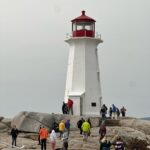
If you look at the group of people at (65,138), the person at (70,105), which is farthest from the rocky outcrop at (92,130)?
the person at (70,105)

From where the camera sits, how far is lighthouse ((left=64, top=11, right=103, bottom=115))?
39031 millimetres

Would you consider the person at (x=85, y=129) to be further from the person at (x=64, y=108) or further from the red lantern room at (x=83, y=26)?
the red lantern room at (x=83, y=26)

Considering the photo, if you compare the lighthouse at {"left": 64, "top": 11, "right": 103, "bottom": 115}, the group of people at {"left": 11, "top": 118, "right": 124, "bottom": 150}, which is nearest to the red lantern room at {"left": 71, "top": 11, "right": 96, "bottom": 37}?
the lighthouse at {"left": 64, "top": 11, "right": 103, "bottom": 115}

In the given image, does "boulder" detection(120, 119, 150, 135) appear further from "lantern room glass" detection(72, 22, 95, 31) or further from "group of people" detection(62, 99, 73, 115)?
"lantern room glass" detection(72, 22, 95, 31)

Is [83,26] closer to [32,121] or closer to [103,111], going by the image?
[103,111]

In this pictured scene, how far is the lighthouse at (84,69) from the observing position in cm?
3903

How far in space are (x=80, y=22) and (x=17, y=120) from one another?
36.7 feet

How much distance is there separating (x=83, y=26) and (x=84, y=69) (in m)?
3.91

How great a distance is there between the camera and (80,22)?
131 feet

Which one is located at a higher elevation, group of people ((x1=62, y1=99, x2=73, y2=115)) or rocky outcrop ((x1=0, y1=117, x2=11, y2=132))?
group of people ((x1=62, y1=99, x2=73, y2=115))

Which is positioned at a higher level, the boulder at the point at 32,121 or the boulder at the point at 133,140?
the boulder at the point at 32,121

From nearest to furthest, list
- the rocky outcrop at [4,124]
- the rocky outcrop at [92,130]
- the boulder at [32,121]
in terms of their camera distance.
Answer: the rocky outcrop at [92,130]
the boulder at [32,121]
the rocky outcrop at [4,124]

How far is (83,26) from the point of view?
40.4m

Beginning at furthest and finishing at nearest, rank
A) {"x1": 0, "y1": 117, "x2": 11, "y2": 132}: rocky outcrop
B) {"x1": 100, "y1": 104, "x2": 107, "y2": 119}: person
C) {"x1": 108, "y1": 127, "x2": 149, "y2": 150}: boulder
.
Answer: {"x1": 100, "y1": 104, "x2": 107, "y2": 119}: person
{"x1": 0, "y1": 117, "x2": 11, "y2": 132}: rocky outcrop
{"x1": 108, "y1": 127, "x2": 149, "y2": 150}: boulder
